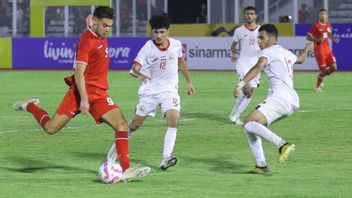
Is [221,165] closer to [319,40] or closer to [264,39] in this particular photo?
[264,39]

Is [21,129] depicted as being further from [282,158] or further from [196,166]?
[282,158]

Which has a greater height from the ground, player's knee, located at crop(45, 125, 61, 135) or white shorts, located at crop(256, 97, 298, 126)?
white shorts, located at crop(256, 97, 298, 126)

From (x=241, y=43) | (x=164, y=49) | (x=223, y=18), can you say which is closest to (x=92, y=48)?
(x=164, y=49)

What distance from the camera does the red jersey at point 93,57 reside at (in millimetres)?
13727

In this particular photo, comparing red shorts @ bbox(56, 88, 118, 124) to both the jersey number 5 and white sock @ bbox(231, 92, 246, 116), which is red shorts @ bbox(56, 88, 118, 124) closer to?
the jersey number 5

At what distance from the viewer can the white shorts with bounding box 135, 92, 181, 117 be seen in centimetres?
1540

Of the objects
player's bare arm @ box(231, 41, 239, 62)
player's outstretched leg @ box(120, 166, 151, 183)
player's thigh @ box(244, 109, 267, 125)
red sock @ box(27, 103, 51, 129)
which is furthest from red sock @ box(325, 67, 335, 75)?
player's outstretched leg @ box(120, 166, 151, 183)

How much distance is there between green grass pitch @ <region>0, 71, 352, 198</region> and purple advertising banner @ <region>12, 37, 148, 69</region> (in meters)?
16.5

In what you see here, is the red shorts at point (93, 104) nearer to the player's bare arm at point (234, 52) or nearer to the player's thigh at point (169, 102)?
the player's thigh at point (169, 102)

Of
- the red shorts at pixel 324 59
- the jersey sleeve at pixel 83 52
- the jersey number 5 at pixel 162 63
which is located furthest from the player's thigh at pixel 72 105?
the red shorts at pixel 324 59

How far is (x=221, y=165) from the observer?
15.4 meters

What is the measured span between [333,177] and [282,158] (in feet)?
2.37

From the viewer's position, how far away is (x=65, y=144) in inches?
725

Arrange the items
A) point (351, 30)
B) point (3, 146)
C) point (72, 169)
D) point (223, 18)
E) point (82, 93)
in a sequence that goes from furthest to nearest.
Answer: point (223, 18) < point (351, 30) < point (3, 146) < point (72, 169) < point (82, 93)
